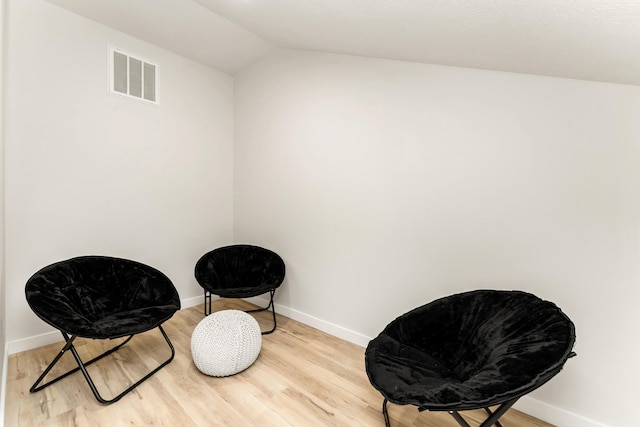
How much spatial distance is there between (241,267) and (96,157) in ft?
5.19

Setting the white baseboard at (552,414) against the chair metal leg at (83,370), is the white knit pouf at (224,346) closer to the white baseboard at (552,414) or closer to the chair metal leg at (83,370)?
the chair metal leg at (83,370)

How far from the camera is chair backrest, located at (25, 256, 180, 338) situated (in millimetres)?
1841

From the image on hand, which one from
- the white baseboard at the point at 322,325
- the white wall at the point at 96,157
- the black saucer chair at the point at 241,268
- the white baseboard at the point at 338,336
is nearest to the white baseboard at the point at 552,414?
the white baseboard at the point at 338,336

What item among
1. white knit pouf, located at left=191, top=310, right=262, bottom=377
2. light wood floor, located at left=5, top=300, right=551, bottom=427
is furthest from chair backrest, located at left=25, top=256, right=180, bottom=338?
light wood floor, located at left=5, top=300, right=551, bottom=427

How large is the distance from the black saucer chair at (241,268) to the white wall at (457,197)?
0.19 meters

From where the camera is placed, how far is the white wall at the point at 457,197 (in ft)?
5.19

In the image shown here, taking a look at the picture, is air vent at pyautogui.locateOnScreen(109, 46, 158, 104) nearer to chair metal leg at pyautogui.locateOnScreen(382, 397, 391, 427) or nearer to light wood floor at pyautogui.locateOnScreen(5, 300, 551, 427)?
light wood floor at pyautogui.locateOnScreen(5, 300, 551, 427)

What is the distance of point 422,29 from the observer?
151cm

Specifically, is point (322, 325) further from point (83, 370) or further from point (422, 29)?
point (422, 29)

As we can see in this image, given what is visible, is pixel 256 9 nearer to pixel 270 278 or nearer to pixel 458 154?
pixel 458 154

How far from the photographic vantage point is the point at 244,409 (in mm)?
1773

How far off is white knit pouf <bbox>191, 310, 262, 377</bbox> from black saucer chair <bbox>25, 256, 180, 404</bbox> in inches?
10.9

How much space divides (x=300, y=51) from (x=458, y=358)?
2757 mm

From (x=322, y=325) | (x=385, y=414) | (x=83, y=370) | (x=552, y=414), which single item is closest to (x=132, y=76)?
(x=83, y=370)
